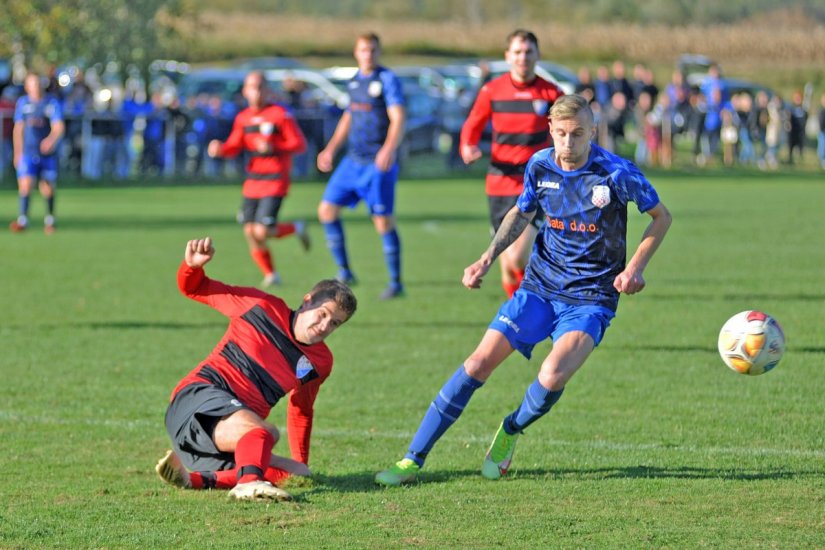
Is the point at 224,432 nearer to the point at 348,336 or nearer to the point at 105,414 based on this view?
the point at 105,414

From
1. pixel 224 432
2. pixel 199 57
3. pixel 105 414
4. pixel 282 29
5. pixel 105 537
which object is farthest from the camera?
pixel 282 29

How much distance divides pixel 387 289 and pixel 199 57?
139ft

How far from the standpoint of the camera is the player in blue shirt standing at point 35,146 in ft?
59.5

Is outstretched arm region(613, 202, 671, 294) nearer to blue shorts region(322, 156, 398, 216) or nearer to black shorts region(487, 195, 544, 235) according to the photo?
black shorts region(487, 195, 544, 235)

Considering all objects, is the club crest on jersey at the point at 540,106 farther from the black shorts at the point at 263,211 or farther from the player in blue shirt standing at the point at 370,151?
the black shorts at the point at 263,211

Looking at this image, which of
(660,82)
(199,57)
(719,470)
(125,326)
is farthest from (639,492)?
(199,57)

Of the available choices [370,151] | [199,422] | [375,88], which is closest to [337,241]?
[370,151]

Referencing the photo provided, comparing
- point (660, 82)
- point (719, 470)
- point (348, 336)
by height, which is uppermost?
point (719, 470)

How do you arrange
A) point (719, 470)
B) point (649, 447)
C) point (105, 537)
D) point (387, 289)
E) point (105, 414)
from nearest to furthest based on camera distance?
1. point (105, 537)
2. point (719, 470)
3. point (649, 447)
4. point (105, 414)
5. point (387, 289)

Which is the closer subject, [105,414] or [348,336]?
[105,414]

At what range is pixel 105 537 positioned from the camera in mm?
5172

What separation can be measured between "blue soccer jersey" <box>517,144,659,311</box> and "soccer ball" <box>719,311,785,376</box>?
63cm

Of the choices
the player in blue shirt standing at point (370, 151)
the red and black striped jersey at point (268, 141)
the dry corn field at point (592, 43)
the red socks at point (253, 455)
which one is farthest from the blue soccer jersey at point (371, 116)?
the dry corn field at point (592, 43)

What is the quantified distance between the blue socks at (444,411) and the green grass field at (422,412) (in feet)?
0.49
